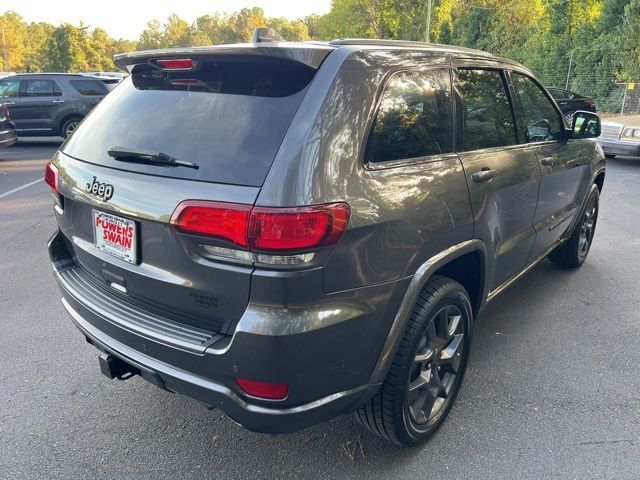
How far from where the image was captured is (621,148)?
10023 millimetres

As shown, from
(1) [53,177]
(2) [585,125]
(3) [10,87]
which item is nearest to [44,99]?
(3) [10,87]

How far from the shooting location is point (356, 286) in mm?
1977

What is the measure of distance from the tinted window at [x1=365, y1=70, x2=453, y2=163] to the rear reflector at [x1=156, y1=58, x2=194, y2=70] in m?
0.83

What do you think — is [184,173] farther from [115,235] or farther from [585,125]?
[585,125]

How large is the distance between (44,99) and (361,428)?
12759 mm

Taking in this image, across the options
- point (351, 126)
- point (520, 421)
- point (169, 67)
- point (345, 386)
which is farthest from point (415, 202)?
point (520, 421)

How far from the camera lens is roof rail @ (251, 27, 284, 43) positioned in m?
2.44

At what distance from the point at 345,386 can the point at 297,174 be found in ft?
2.82

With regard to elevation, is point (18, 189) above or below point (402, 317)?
below

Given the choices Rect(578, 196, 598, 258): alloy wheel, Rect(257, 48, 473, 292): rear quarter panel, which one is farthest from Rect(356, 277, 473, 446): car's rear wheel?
Rect(578, 196, 598, 258): alloy wheel

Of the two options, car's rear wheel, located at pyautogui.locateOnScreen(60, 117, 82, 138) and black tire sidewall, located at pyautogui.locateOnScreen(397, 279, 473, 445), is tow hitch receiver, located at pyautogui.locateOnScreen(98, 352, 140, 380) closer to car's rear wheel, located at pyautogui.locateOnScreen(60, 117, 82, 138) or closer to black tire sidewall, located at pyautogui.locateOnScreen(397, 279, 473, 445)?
black tire sidewall, located at pyautogui.locateOnScreen(397, 279, 473, 445)

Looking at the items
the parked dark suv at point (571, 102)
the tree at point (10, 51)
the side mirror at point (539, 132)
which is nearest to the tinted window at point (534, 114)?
the side mirror at point (539, 132)

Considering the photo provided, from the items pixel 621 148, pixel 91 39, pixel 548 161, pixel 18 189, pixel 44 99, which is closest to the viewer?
pixel 548 161

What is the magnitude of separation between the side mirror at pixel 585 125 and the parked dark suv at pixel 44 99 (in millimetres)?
11552
